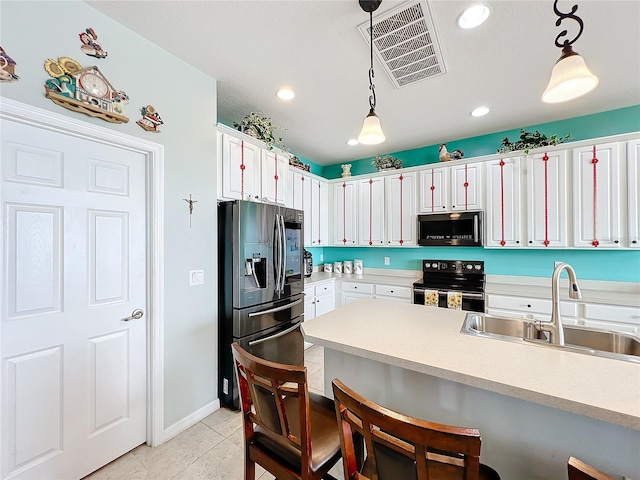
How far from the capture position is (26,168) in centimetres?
143

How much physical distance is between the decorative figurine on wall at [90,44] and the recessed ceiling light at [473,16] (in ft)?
7.20

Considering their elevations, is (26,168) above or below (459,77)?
below

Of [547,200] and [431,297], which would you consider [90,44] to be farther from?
[547,200]

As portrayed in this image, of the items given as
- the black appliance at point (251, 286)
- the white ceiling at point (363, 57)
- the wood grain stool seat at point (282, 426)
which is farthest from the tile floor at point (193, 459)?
the white ceiling at point (363, 57)

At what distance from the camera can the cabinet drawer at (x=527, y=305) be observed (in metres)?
2.65

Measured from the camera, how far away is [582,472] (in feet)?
1.89

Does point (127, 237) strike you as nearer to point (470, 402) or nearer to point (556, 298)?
point (470, 402)

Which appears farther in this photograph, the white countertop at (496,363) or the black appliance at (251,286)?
the black appliance at (251,286)

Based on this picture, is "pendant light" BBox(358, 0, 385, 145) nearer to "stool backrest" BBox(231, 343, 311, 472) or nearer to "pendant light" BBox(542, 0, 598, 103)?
"pendant light" BBox(542, 0, 598, 103)

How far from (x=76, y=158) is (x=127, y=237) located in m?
0.53

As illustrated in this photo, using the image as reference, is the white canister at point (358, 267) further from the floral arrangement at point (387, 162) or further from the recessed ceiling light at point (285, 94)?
the recessed ceiling light at point (285, 94)

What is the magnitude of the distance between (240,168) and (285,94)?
0.79 metres

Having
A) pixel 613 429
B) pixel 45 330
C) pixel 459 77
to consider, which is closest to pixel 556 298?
pixel 613 429

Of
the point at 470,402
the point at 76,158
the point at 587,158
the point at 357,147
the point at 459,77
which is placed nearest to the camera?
the point at 470,402
